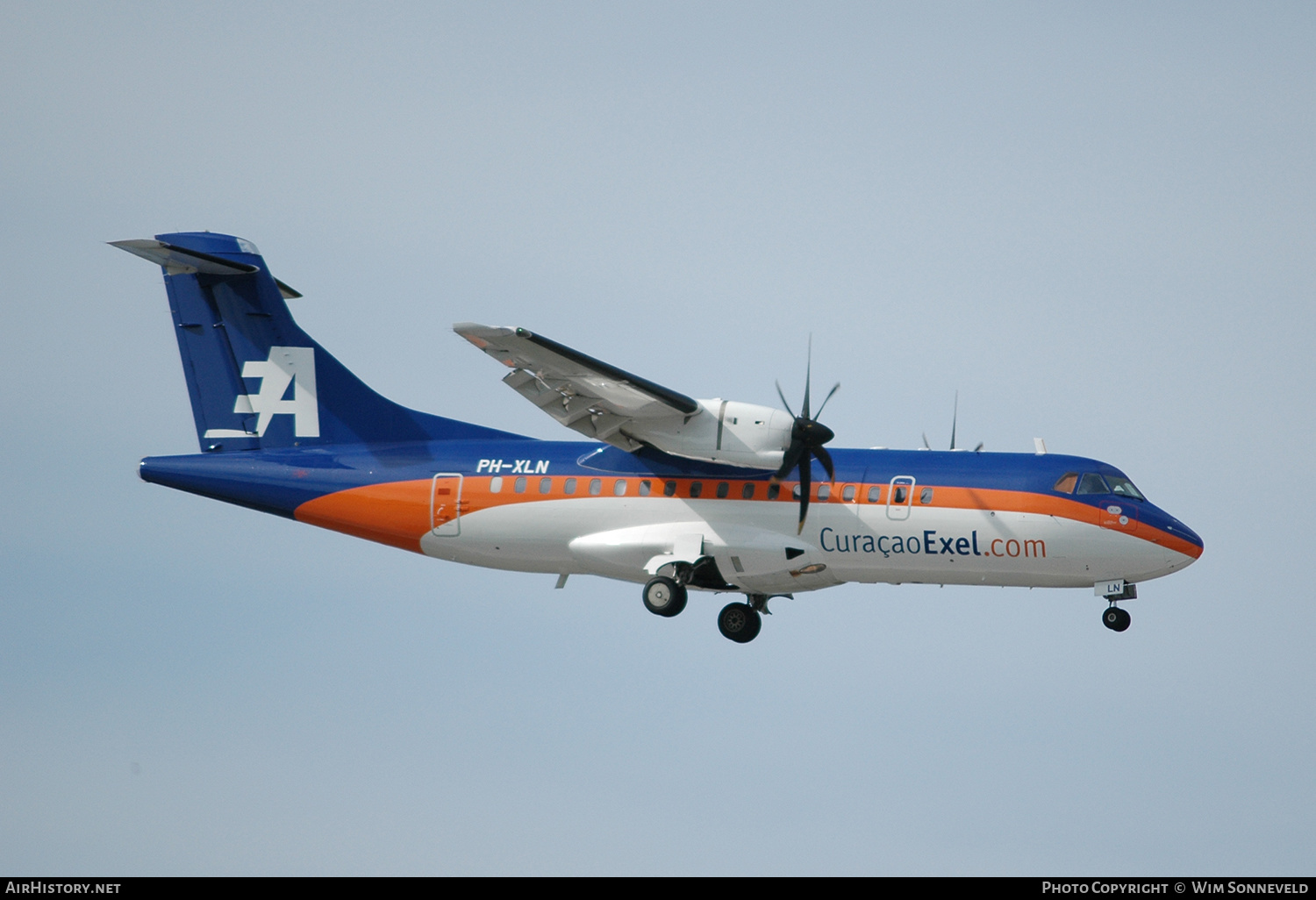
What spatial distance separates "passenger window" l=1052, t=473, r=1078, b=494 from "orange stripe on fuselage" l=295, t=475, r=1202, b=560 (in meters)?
0.18

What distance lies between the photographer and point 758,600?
2495 cm

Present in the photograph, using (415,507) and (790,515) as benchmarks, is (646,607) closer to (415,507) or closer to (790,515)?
(790,515)

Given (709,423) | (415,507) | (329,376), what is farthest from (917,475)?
(329,376)

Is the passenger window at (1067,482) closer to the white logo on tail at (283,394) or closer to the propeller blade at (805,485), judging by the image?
the propeller blade at (805,485)

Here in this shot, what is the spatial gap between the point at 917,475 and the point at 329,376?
38.7ft

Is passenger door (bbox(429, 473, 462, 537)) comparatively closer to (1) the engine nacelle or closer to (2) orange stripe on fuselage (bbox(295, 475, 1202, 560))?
(2) orange stripe on fuselage (bbox(295, 475, 1202, 560))

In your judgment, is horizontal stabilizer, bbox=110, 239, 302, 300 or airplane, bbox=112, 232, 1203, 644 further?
horizontal stabilizer, bbox=110, 239, 302, 300

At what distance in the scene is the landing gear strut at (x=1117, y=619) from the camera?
22.1m

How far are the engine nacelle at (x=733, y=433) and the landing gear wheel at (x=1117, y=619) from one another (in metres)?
6.25

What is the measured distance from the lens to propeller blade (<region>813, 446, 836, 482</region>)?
22828mm

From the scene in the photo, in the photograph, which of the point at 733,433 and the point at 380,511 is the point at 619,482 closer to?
the point at 733,433

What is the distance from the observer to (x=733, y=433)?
72.5 ft

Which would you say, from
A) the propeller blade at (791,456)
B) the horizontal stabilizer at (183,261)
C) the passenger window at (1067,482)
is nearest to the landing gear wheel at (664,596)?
the propeller blade at (791,456)

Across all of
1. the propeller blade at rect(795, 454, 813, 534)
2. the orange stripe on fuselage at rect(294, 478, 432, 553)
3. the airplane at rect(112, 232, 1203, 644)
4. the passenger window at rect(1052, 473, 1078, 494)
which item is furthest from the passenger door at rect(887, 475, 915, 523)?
the orange stripe on fuselage at rect(294, 478, 432, 553)
